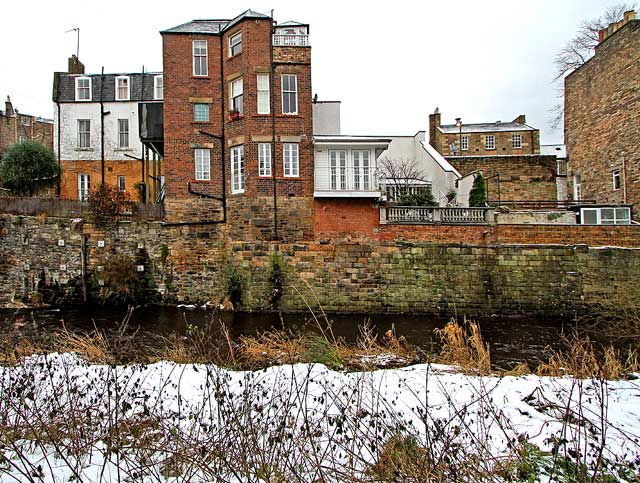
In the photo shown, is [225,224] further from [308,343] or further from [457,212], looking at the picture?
[308,343]

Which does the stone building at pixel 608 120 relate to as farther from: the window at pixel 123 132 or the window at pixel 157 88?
the window at pixel 123 132

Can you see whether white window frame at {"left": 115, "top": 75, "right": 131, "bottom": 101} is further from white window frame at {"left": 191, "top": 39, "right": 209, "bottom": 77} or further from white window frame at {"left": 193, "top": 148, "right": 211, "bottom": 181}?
white window frame at {"left": 193, "top": 148, "right": 211, "bottom": 181}

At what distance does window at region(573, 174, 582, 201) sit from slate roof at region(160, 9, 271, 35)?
69.8 feet

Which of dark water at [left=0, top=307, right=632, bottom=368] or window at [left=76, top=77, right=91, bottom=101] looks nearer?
dark water at [left=0, top=307, right=632, bottom=368]

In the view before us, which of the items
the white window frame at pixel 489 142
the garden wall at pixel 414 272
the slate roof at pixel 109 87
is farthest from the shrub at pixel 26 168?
the white window frame at pixel 489 142

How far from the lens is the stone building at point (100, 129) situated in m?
26.6

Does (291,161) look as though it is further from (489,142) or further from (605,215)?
(489,142)

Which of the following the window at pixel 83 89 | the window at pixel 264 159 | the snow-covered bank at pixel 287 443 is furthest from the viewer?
the window at pixel 83 89

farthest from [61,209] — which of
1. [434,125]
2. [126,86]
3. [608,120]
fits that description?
[434,125]

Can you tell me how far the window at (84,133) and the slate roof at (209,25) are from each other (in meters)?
11.3

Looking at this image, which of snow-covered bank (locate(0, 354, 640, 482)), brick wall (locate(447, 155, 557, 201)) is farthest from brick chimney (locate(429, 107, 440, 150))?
snow-covered bank (locate(0, 354, 640, 482))

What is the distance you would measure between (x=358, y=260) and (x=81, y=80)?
23.5m

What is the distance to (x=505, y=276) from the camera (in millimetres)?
16844

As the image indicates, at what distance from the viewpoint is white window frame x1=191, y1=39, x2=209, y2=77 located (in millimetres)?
19703
